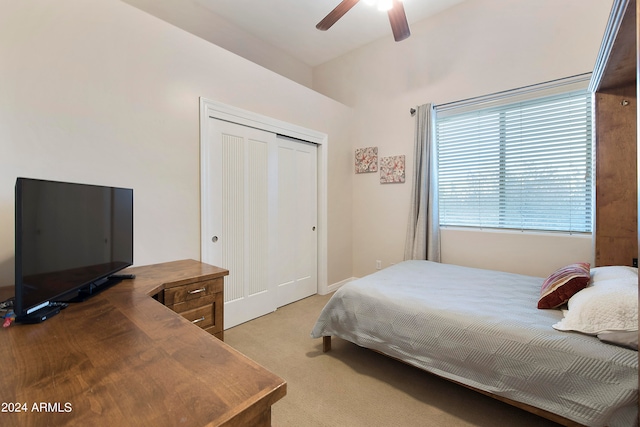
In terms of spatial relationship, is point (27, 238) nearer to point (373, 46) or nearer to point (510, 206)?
point (510, 206)

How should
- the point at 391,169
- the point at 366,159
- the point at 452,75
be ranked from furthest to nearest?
the point at 366,159 → the point at 391,169 → the point at 452,75

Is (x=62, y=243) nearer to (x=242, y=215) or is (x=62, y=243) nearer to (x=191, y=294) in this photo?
(x=191, y=294)

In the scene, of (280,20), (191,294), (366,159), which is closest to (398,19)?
(280,20)

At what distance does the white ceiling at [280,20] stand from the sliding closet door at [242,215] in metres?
1.43

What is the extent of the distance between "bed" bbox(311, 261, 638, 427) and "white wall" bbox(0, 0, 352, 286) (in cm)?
158

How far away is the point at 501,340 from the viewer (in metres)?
1.46

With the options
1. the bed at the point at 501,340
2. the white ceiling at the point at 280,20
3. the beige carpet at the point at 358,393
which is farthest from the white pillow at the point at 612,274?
the white ceiling at the point at 280,20

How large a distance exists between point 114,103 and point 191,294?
1432 mm

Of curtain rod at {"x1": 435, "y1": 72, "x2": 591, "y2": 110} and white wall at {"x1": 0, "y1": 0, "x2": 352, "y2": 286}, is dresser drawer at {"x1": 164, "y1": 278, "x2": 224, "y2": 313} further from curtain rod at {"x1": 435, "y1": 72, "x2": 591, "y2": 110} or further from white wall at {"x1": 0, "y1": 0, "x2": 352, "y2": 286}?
curtain rod at {"x1": 435, "y1": 72, "x2": 591, "y2": 110}

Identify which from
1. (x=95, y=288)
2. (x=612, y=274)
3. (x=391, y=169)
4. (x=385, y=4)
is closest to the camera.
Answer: (x=95, y=288)

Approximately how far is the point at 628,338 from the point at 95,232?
263 cm

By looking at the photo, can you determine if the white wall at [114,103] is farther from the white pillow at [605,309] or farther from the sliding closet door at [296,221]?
the white pillow at [605,309]

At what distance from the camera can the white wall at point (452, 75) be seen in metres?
2.55

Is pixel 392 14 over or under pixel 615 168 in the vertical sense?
over
